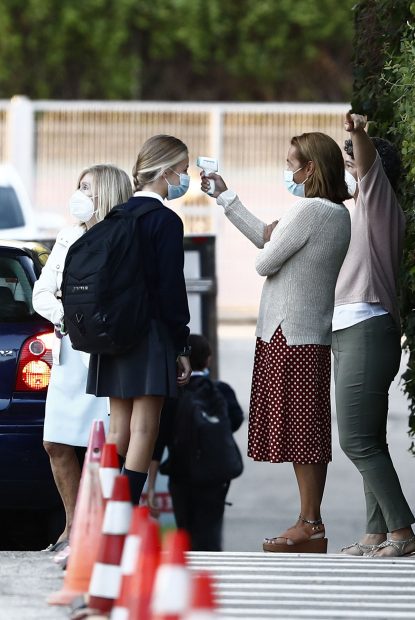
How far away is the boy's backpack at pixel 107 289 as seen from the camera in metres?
5.66

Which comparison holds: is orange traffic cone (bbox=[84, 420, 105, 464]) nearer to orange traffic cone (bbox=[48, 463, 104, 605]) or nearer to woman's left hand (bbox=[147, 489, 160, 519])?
orange traffic cone (bbox=[48, 463, 104, 605])

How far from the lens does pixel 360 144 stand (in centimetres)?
589

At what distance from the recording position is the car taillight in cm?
673

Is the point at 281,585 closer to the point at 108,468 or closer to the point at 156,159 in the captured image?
the point at 108,468

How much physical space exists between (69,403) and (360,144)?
1.55m

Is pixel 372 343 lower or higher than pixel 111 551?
higher

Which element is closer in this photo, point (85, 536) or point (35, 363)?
point (85, 536)

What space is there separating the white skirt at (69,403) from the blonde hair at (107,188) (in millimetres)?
551

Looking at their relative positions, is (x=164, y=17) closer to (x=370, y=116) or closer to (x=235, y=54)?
(x=235, y=54)

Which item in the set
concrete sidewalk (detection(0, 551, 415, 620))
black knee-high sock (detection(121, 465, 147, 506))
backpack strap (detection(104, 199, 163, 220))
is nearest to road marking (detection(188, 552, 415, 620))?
concrete sidewalk (detection(0, 551, 415, 620))

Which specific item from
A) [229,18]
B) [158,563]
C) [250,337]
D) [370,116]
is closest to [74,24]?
[229,18]

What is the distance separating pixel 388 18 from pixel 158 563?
3517mm

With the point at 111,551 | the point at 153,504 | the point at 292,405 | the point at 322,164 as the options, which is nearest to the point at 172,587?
the point at 111,551

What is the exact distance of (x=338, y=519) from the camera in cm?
984
